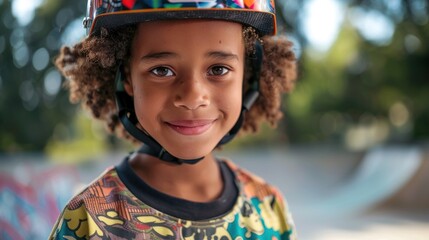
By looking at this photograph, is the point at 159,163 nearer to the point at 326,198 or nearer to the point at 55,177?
the point at 55,177

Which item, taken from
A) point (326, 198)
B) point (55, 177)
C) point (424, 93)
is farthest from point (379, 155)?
point (55, 177)

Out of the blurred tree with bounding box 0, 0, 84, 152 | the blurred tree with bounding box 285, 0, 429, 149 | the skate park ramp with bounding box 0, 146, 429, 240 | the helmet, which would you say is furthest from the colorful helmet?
the blurred tree with bounding box 285, 0, 429, 149

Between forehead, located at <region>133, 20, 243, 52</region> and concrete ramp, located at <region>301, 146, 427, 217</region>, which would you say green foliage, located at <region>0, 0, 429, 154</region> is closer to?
concrete ramp, located at <region>301, 146, 427, 217</region>

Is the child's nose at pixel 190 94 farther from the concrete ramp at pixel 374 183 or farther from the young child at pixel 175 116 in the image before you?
the concrete ramp at pixel 374 183

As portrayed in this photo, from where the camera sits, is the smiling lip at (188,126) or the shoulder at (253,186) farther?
the shoulder at (253,186)

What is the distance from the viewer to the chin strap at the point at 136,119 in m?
1.99

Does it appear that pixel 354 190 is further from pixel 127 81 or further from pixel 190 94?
pixel 190 94

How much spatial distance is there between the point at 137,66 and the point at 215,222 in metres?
0.65

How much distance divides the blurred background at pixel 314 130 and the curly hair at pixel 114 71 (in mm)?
205

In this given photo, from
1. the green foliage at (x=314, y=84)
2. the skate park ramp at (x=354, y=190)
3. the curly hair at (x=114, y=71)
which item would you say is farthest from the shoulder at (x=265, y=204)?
the green foliage at (x=314, y=84)

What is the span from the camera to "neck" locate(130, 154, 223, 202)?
6.61 ft

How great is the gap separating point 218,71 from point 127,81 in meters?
0.41

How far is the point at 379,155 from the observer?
13.8m

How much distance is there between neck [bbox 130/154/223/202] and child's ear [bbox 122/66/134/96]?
0.90 feet
